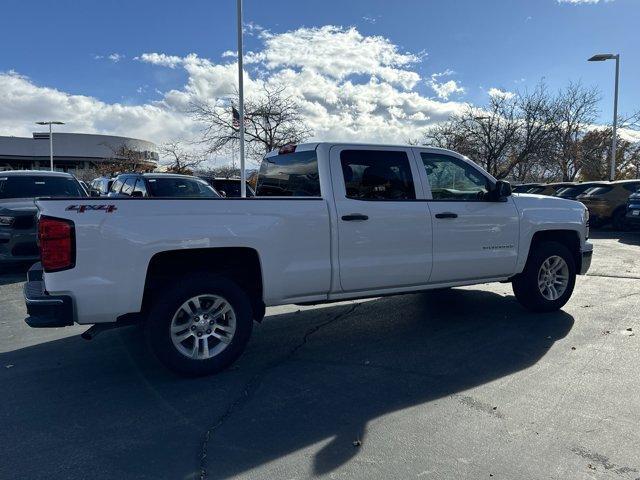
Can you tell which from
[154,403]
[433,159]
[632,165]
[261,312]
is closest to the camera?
[154,403]

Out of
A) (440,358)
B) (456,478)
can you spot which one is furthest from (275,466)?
(440,358)

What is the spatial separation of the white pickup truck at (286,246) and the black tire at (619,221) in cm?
1191

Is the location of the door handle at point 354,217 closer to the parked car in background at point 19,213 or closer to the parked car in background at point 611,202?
the parked car in background at point 19,213

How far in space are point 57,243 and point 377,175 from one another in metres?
2.99

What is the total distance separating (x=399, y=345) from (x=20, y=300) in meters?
5.49

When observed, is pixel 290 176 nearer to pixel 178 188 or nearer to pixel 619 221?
pixel 178 188

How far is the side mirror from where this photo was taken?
5.66m

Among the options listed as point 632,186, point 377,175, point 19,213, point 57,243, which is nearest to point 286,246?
point 377,175

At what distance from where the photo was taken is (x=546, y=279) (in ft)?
20.7

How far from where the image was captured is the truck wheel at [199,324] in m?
4.16

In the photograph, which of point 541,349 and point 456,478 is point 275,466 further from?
point 541,349

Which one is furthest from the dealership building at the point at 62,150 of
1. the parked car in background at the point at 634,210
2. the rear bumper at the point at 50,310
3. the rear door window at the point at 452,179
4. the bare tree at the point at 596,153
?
the rear bumper at the point at 50,310

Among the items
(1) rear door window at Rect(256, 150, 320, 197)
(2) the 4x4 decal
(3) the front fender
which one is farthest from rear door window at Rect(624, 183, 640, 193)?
(2) the 4x4 decal

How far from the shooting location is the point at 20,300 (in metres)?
7.25
